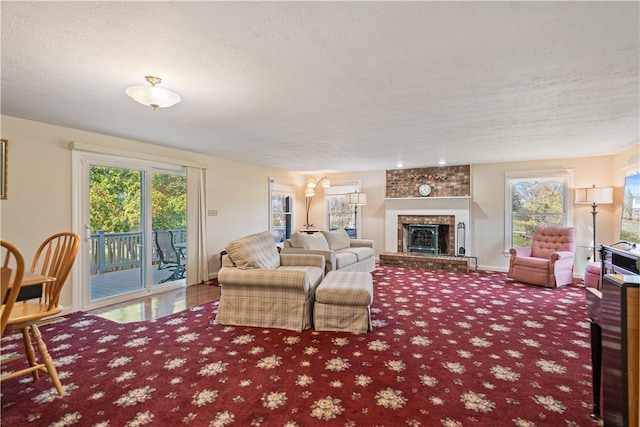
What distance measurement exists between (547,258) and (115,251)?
269 inches

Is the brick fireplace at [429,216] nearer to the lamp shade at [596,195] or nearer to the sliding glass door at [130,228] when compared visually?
the lamp shade at [596,195]

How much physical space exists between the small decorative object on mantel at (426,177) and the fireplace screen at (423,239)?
1.04m

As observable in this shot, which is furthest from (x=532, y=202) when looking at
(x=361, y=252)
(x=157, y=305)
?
(x=157, y=305)

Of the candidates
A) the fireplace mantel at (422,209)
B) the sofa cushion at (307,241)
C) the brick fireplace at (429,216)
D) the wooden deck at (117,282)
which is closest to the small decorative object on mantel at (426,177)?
the brick fireplace at (429,216)

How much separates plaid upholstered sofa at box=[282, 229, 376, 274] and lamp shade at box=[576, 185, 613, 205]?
3.63 m

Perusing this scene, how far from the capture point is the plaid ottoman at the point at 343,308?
2.94 meters

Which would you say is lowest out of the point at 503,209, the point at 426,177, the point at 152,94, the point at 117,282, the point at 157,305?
the point at 157,305

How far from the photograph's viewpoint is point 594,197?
4.96 meters

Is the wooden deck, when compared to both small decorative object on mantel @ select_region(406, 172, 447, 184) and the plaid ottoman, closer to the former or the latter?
the plaid ottoman

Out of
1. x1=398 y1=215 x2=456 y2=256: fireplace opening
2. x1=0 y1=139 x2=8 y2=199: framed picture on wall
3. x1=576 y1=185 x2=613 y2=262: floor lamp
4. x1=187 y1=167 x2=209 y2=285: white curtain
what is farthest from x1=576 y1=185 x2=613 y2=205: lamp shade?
x1=0 y1=139 x2=8 y2=199: framed picture on wall

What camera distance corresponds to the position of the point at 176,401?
6.23 feet

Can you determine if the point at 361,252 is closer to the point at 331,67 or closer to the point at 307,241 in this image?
the point at 307,241

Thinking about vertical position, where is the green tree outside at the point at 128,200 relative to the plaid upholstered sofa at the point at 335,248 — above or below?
above

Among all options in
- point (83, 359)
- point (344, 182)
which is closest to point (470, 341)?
point (83, 359)
